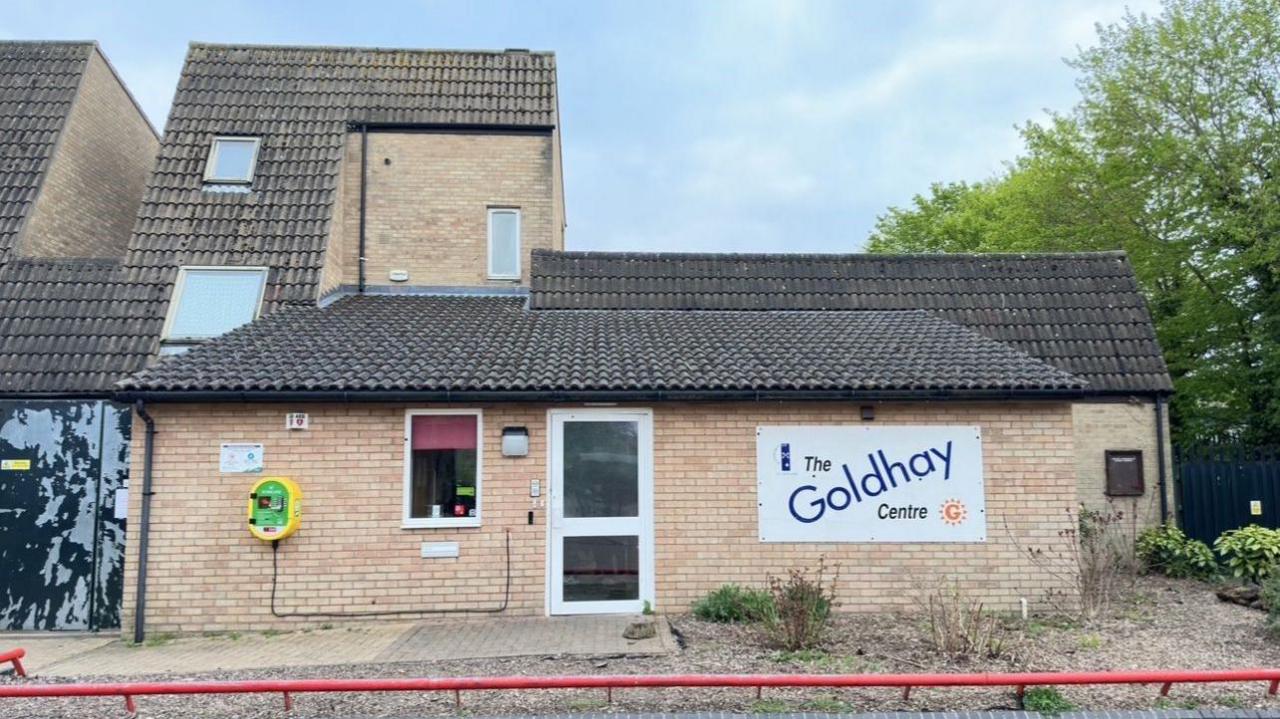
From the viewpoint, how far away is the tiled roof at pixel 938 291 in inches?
507

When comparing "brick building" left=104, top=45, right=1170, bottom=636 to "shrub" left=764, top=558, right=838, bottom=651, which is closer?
"shrub" left=764, top=558, right=838, bottom=651

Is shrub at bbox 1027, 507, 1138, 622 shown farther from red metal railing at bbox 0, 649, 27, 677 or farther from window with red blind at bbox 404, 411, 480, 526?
red metal railing at bbox 0, 649, 27, 677

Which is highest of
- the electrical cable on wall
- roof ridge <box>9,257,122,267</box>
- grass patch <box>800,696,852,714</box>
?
roof ridge <box>9,257,122,267</box>

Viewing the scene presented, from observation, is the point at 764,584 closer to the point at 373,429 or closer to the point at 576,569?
the point at 576,569

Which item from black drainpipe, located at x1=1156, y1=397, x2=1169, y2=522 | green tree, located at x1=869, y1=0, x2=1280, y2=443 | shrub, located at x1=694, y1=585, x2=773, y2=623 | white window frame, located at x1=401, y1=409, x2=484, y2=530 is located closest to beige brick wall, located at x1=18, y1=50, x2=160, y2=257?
white window frame, located at x1=401, y1=409, x2=484, y2=530

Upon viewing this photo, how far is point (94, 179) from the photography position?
15.8 metres

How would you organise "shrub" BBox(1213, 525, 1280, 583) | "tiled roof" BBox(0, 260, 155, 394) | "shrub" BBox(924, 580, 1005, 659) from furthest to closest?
"tiled roof" BBox(0, 260, 155, 394)
"shrub" BBox(1213, 525, 1280, 583)
"shrub" BBox(924, 580, 1005, 659)

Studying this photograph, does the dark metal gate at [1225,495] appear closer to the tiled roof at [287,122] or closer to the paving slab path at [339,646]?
the paving slab path at [339,646]

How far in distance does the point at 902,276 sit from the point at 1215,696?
893 centimetres

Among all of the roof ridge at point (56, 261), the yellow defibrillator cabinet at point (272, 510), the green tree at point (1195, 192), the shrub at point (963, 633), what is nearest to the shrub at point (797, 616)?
the shrub at point (963, 633)

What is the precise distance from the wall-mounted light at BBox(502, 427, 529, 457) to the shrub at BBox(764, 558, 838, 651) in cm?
295

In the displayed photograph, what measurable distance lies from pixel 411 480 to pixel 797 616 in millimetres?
4341

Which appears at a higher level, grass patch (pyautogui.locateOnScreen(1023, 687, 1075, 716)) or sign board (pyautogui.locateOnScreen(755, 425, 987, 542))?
sign board (pyautogui.locateOnScreen(755, 425, 987, 542))

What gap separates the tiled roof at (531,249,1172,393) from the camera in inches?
507
